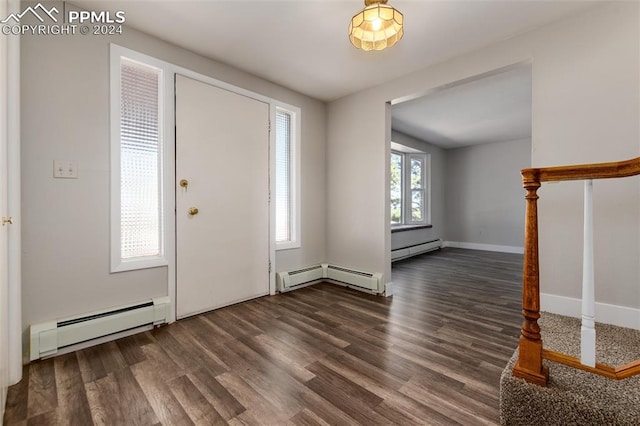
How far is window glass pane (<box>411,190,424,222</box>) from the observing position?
248 inches

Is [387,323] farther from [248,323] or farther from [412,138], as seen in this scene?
[412,138]

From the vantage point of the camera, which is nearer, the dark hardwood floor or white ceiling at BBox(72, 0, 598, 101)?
the dark hardwood floor

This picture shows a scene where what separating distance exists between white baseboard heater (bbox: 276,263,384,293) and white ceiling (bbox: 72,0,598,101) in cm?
230

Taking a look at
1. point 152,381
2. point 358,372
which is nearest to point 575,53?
point 358,372

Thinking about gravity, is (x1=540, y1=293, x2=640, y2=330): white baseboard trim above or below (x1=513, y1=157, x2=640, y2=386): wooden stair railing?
below

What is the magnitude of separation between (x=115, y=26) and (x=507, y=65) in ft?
10.5

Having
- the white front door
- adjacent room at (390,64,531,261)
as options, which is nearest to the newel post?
the white front door

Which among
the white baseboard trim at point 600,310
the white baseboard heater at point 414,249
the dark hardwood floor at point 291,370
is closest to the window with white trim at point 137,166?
the dark hardwood floor at point 291,370

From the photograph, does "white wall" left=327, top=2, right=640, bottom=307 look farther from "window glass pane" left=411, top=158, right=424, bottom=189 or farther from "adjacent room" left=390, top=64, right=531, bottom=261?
"window glass pane" left=411, top=158, right=424, bottom=189

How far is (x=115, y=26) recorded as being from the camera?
6.94ft

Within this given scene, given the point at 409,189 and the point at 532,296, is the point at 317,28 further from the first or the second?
the point at 409,189

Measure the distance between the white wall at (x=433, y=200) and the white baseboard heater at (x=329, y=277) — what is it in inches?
83.7

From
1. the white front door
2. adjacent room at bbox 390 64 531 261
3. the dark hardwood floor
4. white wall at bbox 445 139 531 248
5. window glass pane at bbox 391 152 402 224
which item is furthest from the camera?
white wall at bbox 445 139 531 248

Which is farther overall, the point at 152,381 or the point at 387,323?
the point at 387,323
